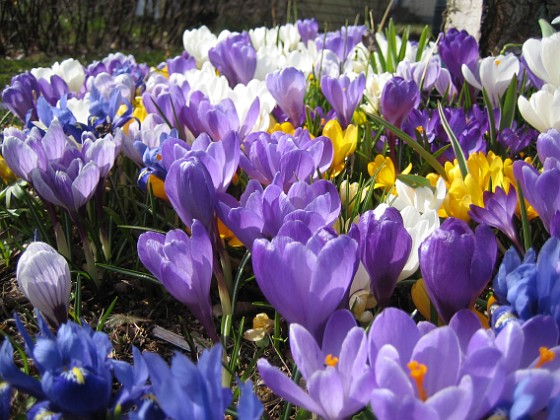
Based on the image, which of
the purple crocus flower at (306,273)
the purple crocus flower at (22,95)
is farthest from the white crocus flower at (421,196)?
the purple crocus flower at (22,95)

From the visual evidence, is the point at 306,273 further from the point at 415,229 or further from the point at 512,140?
the point at 512,140

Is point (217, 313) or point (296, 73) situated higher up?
point (296, 73)

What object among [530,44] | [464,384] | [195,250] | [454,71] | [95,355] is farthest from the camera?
[454,71]

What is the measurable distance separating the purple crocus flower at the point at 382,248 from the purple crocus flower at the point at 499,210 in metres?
0.26

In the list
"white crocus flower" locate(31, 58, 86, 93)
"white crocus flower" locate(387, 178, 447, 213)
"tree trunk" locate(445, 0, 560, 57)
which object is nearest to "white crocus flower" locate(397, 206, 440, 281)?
"white crocus flower" locate(387, 178, 447, 213)

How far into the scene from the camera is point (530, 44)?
158 cm

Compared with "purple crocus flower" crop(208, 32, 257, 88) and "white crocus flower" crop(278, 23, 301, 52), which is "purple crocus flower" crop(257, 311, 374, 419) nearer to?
"purple crocus flower" crop(208, 32, 257, 88)

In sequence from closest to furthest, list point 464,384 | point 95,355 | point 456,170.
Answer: point 464,384
point 95,355
point 456,170

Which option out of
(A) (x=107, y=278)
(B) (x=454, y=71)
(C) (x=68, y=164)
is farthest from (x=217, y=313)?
(B) (x=454, y=71)

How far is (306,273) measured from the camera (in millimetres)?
726

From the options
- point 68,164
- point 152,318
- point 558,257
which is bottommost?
point 152,318

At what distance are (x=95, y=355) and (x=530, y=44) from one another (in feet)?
4.52

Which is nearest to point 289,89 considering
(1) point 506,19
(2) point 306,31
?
(1) point 506,19

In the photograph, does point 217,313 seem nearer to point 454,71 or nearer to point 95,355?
point 95,355
